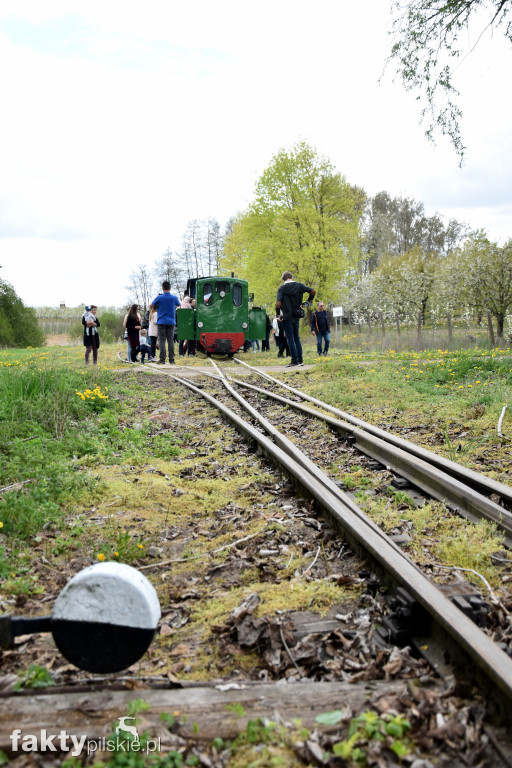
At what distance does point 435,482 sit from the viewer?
450 cm

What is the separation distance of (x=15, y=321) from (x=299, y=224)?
19.4 metres

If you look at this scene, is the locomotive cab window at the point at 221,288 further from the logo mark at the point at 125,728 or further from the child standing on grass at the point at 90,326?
the logo mark at the point at 125,728

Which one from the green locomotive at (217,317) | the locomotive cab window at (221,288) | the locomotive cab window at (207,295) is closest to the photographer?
the green locomotive at (217,317)

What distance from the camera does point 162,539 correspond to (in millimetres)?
3928

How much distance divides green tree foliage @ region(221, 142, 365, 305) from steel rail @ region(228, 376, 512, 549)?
30793 mm

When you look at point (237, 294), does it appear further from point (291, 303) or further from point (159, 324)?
point (291, 303)

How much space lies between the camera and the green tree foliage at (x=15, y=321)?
3534 cm

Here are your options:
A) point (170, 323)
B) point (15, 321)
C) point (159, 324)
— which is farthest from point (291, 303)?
point (15, 321)

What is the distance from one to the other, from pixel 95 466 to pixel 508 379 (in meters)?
6.88

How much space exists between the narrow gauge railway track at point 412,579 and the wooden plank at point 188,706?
0.30m

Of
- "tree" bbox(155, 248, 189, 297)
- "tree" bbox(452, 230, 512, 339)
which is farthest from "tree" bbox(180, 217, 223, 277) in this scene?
"tree" bbox(452, 230, 512, 339)

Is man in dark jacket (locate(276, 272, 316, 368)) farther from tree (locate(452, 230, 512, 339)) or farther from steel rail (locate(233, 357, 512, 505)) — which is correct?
tree (locate(452, 230, 512, 339))

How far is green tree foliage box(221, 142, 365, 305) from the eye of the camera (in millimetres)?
36312

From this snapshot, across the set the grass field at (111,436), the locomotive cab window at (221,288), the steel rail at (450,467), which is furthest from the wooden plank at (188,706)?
the locomotive cab window at (221,288)
